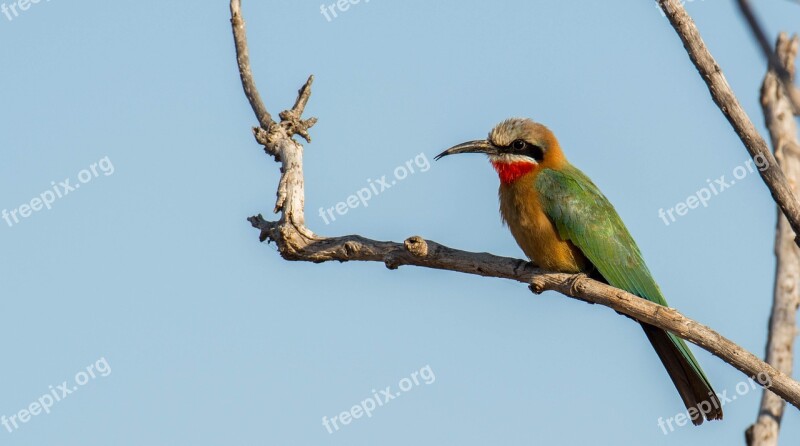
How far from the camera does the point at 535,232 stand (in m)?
5.73

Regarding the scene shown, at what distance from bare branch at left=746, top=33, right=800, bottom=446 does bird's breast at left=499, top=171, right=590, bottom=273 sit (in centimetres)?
133

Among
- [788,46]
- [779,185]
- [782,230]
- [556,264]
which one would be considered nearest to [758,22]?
[779,185]

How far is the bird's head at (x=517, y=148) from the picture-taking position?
615cm

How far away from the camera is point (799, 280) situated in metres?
6.14

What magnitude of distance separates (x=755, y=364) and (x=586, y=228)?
185cm

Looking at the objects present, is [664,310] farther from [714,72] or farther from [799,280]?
[799,280]

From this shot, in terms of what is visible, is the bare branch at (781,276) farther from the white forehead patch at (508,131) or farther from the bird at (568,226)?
the white forehead patch at (508,131)

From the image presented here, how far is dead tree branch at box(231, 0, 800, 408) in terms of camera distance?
4.41 m

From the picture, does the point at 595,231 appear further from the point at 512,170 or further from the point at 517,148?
the point at 517,148

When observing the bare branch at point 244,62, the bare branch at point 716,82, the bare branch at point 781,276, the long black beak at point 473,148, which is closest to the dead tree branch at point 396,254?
the bare branch at point 244,62

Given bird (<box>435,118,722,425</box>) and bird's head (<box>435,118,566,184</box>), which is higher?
bird's head (<box>435,118,566,184</box>)

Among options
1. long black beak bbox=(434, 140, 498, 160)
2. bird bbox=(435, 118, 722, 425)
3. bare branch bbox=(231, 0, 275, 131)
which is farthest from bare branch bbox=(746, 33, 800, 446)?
bare branch bbox=(231, 0, 275, 131)

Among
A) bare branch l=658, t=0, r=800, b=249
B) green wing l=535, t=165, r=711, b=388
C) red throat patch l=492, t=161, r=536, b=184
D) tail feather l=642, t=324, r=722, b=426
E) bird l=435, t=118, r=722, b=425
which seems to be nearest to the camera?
bare branch l=658, t=0, r=800, b=249

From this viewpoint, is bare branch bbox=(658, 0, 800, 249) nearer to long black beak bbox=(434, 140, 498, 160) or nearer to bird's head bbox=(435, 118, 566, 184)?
bird's head bbox=(435, 118, 566, 184)
